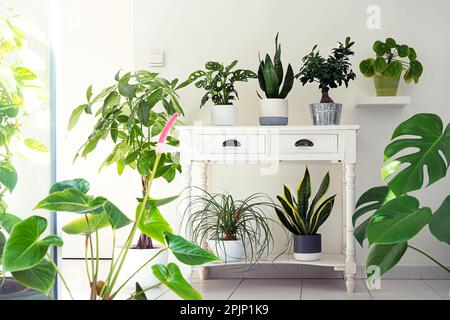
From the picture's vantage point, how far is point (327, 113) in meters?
2.48

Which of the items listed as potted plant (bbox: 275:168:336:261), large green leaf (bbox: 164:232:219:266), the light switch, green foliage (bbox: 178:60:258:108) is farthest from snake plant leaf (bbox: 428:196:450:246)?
the light switch

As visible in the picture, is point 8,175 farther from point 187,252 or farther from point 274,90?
point 274,90

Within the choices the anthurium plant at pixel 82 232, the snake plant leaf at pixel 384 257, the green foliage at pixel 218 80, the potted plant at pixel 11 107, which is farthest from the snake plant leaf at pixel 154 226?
the green foliage at pixel 218 80

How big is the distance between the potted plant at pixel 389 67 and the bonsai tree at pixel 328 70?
15 cm

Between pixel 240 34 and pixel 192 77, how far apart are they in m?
0.33

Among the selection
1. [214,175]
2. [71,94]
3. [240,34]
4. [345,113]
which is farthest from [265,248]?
[71,94]

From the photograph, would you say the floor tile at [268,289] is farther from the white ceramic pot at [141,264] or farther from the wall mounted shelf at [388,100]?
the wall mounted shelf at [388,100]

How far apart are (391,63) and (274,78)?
1.54 feet

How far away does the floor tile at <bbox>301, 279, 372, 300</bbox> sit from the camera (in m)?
2.29

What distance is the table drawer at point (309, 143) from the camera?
2385 mm

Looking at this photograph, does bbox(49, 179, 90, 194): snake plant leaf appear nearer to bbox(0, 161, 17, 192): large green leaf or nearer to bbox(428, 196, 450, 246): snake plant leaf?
bbox(0, 161, 17, 192): large green leaf
